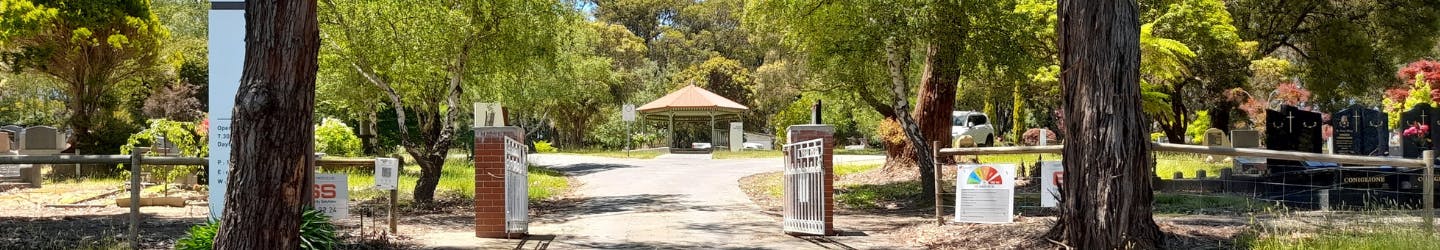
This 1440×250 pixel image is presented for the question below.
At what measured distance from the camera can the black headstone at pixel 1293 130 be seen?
18.2 meters

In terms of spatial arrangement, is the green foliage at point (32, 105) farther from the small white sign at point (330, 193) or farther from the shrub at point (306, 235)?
the shrub at point (306, 235)

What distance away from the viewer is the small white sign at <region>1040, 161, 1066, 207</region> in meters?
9.79

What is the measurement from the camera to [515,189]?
36.5 feet

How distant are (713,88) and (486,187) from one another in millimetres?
40856

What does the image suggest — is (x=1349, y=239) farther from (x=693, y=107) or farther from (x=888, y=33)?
(x=693, y=107)

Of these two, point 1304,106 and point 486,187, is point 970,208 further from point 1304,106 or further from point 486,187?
point 1304,106

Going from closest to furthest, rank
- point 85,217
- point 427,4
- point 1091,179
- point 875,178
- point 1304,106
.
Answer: point 1091,179 < point 85,217 < point 427,4 < point 875,178 < point 1304,106

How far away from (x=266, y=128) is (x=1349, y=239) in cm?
783

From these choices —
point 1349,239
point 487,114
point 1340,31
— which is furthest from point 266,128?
point 1340,31

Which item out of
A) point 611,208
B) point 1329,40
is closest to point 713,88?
point 1329,40

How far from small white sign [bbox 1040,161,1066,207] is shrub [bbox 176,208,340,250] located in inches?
245

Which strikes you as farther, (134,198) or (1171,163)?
(1171,163)

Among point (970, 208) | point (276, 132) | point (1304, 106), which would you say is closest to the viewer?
point (276, 132)

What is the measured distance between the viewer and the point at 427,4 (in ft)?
45.3
